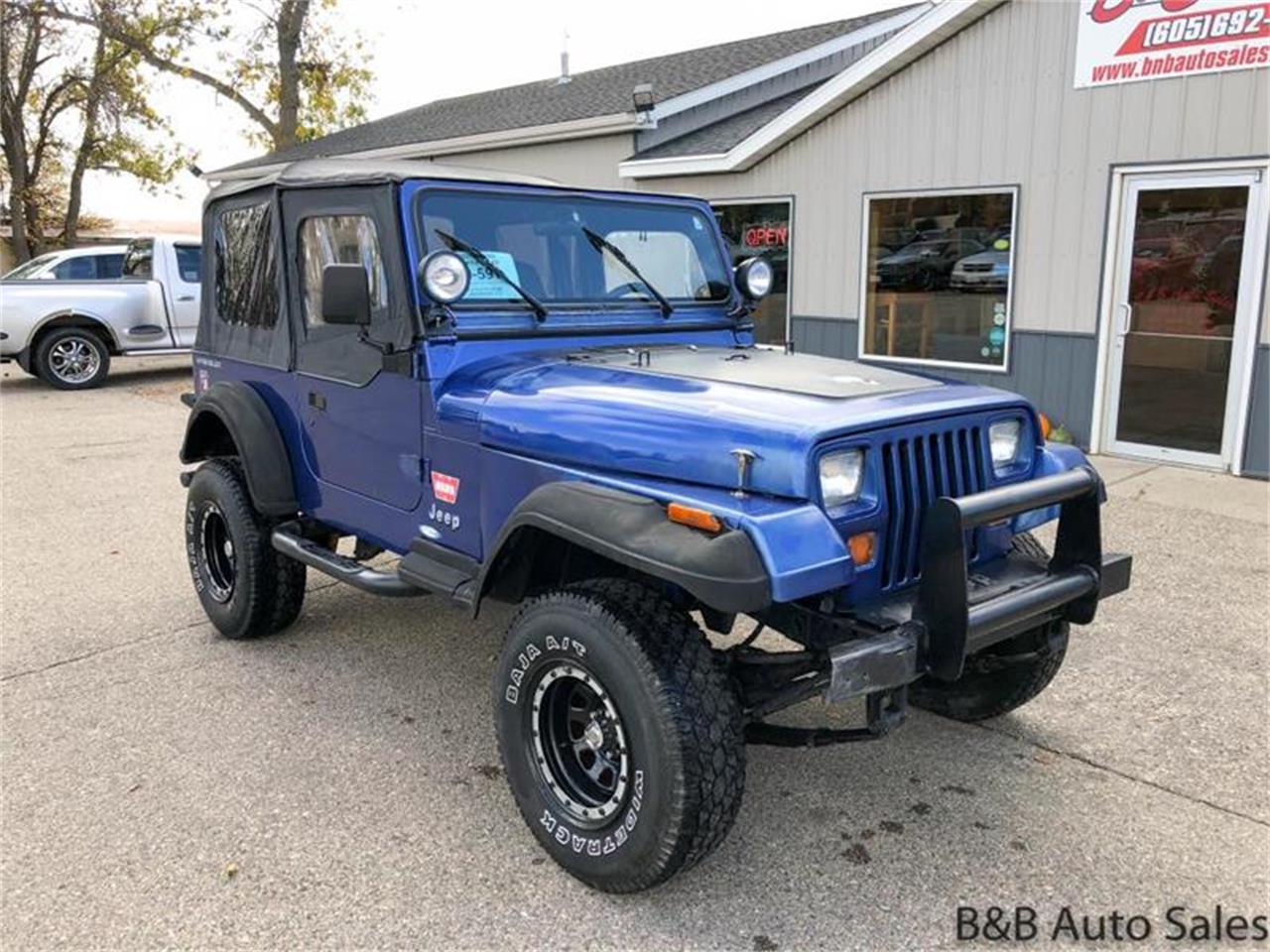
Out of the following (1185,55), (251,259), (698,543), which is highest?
(1185,55)

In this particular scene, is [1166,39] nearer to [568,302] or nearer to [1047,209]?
[1047,209]

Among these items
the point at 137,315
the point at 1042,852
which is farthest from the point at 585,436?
the point at 137,315

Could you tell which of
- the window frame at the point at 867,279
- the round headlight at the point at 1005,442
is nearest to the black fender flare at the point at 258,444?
the round headlight at the point at 1005,442

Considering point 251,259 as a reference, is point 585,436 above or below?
below

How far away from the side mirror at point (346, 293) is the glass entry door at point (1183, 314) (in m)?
6.46

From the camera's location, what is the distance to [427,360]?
3324 millimetres

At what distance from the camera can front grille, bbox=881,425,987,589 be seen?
2.64 m

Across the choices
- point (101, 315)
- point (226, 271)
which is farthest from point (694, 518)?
point (101, 315)

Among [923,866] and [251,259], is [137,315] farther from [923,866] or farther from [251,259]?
[923,866]

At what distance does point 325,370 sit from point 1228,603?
13.9 ft

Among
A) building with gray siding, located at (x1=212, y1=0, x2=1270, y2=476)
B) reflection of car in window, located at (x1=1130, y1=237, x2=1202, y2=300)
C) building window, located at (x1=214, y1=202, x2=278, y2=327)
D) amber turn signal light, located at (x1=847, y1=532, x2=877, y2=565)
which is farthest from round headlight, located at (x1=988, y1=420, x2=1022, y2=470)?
reflection of car in window, located at (x1=1130, y1=237, x2=1202, y2=300)

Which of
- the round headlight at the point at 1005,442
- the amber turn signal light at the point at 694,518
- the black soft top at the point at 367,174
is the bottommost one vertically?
the amber turn signal light at the point at 694,518

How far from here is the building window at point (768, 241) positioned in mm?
10156

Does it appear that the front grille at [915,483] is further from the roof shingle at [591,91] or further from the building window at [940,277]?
the roof shingle at [591,91]
